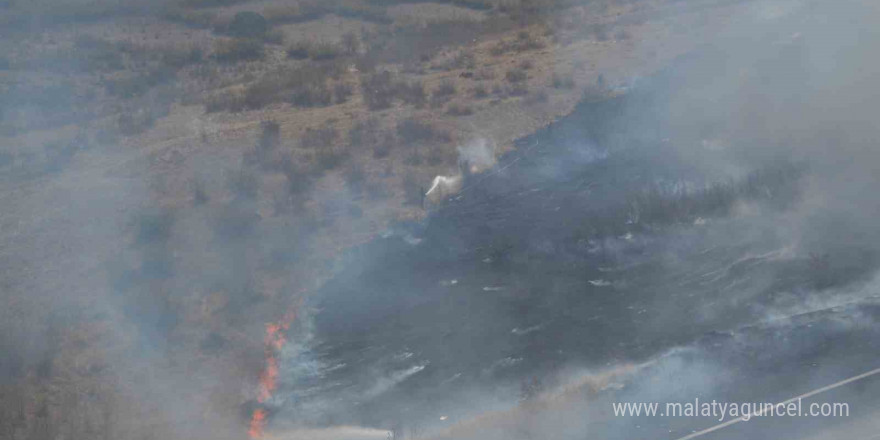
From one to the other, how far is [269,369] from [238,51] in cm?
1719

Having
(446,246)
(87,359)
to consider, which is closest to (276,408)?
(87,359)

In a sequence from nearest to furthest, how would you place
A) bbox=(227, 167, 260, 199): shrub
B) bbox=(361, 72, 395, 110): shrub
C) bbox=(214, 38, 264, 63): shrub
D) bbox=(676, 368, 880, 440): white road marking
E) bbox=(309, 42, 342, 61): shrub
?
bbox=(676, 368, 880, 440): white road marking < bbox=(227, 167, 260, 199): shrub < bbox=(361, 72, 395, 110): shrub < bbox=(309, 42, 342, 61): shrub < bbox=(214, 38, 264, 63): shrub

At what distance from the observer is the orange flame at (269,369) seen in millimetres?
10586

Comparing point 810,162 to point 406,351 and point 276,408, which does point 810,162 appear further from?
point 276,408

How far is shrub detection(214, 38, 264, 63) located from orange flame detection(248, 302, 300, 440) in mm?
15302

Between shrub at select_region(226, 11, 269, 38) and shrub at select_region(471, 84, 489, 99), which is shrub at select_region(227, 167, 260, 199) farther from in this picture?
shrub at select_region(226, 11, 269, 38)

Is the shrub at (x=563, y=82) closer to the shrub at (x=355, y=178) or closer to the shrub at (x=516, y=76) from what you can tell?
the shrub at (x=516, y=76)

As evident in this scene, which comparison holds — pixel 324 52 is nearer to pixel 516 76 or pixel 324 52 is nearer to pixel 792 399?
pixel 516 76

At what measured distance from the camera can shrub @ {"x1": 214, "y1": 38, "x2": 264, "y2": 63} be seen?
26562 millimetres

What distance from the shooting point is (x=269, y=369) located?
1164cm

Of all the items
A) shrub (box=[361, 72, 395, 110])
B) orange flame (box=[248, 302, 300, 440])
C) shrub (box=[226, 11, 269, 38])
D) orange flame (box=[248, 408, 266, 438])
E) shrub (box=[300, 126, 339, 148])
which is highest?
shrub (box=[226, 11, 269, 38])

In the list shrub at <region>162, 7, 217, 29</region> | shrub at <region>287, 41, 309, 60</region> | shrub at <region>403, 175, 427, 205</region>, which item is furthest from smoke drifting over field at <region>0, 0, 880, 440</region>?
shrub at <region>162, 7, 217, 29</region>

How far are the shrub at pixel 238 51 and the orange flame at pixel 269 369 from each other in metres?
15.3

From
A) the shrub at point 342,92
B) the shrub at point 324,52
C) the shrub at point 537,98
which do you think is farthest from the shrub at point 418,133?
the shrub at point 324,52
